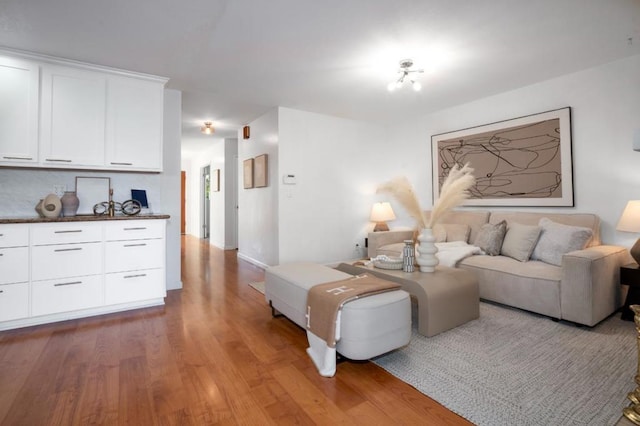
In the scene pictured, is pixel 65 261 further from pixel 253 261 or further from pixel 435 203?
pixel 435 203

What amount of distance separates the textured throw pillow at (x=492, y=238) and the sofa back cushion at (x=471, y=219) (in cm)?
25

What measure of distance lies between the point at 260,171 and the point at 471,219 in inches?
121

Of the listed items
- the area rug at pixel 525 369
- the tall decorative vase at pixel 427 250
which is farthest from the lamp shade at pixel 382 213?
the area rug at pixel 525 369

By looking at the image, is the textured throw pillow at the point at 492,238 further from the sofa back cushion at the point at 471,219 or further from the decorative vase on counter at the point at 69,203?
the decorative vase on counter at the point at 69,203

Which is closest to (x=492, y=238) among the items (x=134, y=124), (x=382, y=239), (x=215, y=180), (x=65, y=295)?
(x=382, y=239)

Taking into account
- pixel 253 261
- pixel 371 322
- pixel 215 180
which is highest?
pixel 215 180

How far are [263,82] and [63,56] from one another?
1.81m

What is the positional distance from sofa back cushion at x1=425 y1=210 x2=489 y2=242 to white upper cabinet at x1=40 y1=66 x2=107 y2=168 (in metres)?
3.70

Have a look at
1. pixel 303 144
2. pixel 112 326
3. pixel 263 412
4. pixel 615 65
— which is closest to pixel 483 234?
pixel 615 65

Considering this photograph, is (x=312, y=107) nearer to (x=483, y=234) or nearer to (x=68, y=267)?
(x=483, y=234)

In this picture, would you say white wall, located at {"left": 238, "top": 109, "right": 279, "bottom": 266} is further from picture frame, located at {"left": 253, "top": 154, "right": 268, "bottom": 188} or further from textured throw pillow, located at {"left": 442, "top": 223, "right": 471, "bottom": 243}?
textured throw pillow, located at {"left": 442, "top": 223, "right": 471, "bottom": 243}

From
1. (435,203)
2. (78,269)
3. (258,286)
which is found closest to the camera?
(435,203)

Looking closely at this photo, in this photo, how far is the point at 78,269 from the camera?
266 cm

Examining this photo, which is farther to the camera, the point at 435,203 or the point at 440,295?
the point at 435,203
